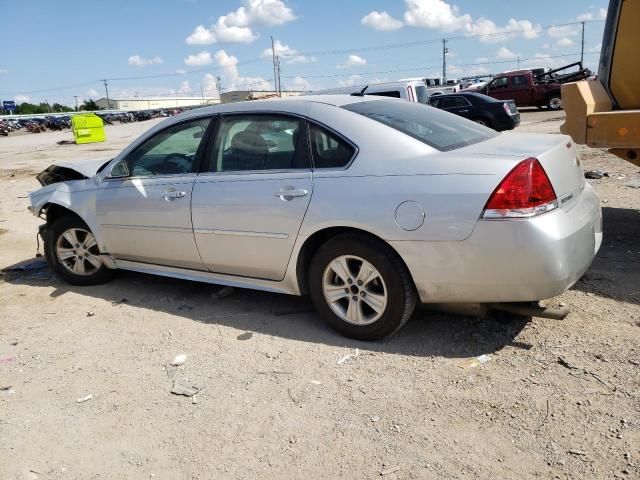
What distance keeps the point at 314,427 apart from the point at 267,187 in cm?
166

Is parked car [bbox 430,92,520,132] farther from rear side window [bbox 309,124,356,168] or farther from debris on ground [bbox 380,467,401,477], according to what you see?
debris on ground [bbox 380,467,401,477]

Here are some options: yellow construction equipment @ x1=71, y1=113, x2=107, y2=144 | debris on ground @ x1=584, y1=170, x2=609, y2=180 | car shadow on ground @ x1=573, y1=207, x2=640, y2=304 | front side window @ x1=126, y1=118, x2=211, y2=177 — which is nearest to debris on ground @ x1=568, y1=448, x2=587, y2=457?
car shadow on ground @ x1=573, y1=207, x2=640, y2=304

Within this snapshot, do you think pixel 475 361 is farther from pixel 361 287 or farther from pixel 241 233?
pixel 241 233

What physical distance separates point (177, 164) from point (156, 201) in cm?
34

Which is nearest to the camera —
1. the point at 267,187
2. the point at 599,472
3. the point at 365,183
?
the point at 599,472

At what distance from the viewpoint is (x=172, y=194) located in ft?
13.8

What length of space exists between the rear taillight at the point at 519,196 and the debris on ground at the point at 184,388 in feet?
6.44

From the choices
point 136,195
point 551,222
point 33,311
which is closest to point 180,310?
point 136,195

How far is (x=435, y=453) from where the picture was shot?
2.52 metres

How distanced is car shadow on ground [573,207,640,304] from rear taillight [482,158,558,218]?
154 cm

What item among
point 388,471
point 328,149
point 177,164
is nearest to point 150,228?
point 177,164

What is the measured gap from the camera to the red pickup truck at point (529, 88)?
2616cm

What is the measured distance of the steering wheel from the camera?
4271mm

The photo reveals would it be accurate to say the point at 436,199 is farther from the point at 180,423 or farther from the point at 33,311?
the point at 33,311
